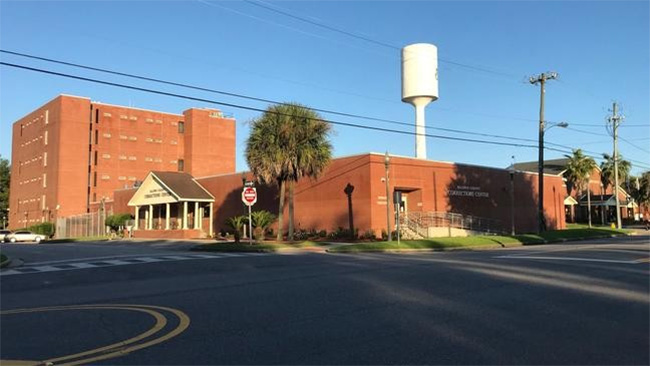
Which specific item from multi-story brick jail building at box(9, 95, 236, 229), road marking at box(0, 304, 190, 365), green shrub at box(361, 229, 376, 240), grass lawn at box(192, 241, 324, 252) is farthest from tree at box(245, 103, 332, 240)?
multi-story brick jail building at box(9, 95, 236, 229)

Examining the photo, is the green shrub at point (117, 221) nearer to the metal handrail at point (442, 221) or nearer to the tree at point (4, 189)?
the metal handrail at point (442, 221)

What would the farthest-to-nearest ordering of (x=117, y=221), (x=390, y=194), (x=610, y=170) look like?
(x=610, y=170), (x=117, y=221), (x=390, y=194)

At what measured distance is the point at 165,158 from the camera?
93.6 metres

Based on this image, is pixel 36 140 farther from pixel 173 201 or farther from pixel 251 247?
pixel 251 247

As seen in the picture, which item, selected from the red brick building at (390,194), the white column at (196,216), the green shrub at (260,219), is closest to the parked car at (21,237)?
the red brick building at (390,194)

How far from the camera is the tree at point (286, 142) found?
30.7 metres

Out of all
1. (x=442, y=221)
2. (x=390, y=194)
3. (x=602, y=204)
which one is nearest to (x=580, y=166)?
(x=602, y=204)

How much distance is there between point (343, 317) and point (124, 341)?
306 centimetres

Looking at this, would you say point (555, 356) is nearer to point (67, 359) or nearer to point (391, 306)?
point (391, 306)

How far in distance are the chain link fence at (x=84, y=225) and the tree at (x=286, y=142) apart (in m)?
37.9

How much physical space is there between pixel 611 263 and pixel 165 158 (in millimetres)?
85907

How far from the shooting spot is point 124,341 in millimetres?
A: 7102

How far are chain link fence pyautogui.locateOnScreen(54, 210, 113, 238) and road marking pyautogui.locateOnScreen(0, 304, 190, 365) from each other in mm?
56216

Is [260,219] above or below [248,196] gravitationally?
below
